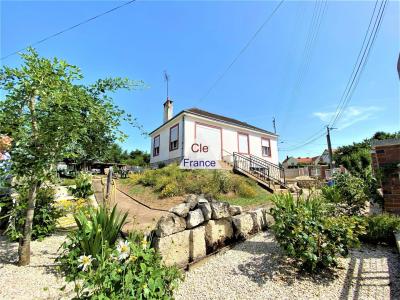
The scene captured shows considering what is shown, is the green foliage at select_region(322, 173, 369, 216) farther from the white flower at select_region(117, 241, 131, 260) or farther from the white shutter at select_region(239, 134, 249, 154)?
the white shutter at select_region(239, 134, 249, 154)

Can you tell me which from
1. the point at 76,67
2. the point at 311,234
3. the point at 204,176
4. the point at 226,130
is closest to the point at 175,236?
the point at 311,234

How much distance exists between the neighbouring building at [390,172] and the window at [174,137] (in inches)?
452

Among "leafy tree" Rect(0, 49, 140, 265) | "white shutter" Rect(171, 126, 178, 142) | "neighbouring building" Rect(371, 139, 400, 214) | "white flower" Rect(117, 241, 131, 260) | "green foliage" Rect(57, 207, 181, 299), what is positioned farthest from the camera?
"white shutter" Rect(171, 126, 178, 142)

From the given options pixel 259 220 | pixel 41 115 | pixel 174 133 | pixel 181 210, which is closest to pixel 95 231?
pixel 181 210

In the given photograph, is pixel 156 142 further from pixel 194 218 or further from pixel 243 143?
pixel 194 218

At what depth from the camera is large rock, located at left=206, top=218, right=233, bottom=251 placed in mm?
3664

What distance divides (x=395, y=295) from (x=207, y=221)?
2.44 m

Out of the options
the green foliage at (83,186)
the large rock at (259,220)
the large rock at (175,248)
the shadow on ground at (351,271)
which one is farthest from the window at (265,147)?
Result: the large rock at (175,248)

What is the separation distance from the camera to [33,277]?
112 inches

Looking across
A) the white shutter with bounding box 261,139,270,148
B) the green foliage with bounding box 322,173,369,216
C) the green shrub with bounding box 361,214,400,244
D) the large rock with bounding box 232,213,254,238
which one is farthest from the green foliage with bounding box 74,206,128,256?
the white shutter with bounding box 261,139,270,148

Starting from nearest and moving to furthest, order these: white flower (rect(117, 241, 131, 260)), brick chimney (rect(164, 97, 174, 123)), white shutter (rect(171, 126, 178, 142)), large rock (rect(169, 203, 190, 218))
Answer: white flower (rect(117, 241, 131, 260)) → large rock (rect(169, 203, 190, 218)) → white shutter (rect(171, 126, 178, 142)) → brick chimney (rect(164, 97, 174, 123))

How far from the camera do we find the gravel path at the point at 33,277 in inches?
97.4

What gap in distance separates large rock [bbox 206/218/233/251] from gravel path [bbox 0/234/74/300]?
2038 millimetres

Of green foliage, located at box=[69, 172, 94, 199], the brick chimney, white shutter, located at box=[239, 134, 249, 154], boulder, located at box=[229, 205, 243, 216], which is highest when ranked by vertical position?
the brick chimney
